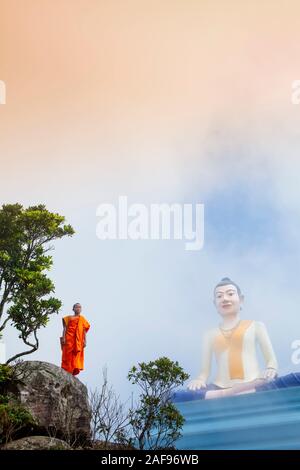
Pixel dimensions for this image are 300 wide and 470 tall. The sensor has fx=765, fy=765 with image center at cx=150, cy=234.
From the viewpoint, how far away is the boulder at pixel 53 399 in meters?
8.71

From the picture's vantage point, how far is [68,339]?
30.9 ft

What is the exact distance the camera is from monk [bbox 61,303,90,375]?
9391mm

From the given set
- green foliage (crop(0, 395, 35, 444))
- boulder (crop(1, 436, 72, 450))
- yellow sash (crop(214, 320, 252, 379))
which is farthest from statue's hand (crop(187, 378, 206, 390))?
green foliage (crop(0, 395, 35, 444))

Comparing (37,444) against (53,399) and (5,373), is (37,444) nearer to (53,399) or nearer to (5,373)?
(53,399)

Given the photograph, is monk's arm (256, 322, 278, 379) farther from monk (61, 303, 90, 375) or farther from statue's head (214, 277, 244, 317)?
monk (61, 303, 90, 375)

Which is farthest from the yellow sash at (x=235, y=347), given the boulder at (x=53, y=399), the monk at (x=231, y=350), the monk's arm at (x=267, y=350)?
the boulder at (x=53, y=399)

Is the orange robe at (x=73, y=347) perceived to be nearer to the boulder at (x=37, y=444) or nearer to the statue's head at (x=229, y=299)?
the boulder at (x=37, y=444)

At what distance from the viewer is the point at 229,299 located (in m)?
9.67

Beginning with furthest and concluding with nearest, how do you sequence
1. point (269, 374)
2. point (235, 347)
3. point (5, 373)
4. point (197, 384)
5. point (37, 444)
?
1. point (235, 347)
2. point (197, 384)
3. point (269, 374)
4. point (5, 373)
5. point (37, 444)

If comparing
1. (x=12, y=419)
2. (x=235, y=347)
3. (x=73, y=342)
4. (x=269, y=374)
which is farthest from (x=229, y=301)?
(x=12, y=419)

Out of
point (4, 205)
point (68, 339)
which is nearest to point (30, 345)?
point (68, 339)

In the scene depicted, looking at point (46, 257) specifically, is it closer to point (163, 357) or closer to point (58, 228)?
point (58, 228)

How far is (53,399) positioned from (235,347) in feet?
7.82

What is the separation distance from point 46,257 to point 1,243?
57 cm
